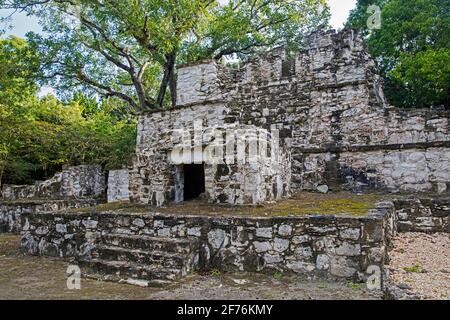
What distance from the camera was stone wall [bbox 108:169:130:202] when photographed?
37.4 feet

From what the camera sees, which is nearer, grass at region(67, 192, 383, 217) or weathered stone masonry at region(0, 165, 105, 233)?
grass at region(67, 192, 383, 217)

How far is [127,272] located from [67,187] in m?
8.14

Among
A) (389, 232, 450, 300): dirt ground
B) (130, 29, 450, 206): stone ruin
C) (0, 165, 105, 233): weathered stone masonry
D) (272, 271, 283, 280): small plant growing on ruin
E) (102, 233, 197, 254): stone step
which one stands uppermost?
(130, 29, 450, 206): stone ruin

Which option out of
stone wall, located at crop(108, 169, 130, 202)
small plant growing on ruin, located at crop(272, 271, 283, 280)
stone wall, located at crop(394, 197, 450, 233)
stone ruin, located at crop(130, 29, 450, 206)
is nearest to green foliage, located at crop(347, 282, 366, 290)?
small plant growing on ruin, located at crop(272, 271, 283, 280)

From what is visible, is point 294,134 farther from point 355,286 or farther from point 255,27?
point 255,27

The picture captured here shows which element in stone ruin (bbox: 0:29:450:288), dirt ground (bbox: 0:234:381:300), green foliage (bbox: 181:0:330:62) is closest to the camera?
dirt ground (bbox: 0:234:381:300)

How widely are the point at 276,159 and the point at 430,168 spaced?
3241 mm

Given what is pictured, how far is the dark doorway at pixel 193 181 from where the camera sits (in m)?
6.88

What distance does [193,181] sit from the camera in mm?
7074

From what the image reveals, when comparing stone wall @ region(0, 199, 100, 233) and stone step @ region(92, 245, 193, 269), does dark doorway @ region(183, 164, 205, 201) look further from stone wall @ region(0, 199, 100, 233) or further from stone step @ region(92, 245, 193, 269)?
stone wall @ region(0, 199, 100, 233)

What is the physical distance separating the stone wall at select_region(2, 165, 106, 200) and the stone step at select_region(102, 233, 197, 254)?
7150mm

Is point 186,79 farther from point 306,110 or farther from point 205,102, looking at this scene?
point 306,110

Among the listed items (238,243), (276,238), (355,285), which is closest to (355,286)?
(355,285)
